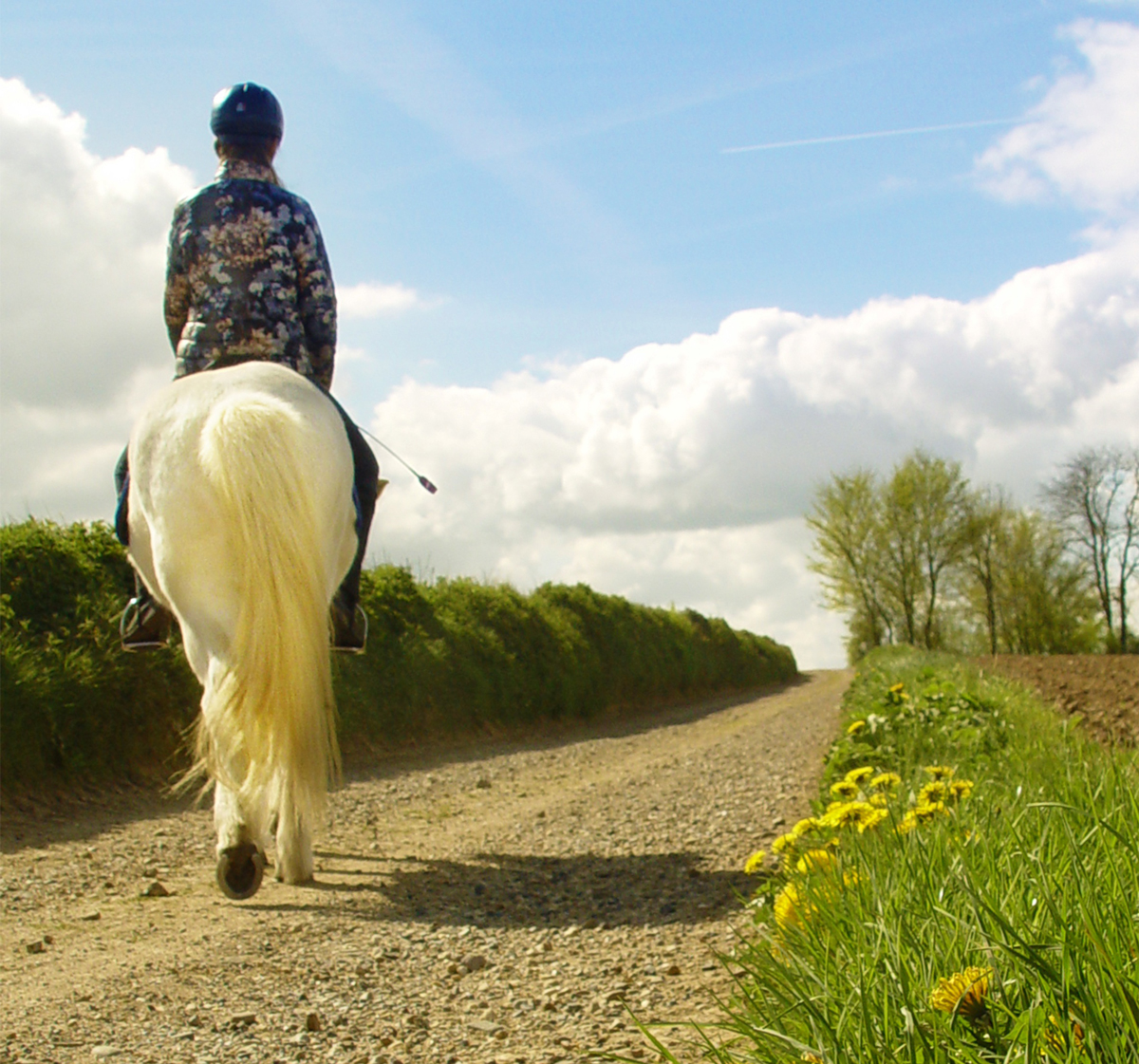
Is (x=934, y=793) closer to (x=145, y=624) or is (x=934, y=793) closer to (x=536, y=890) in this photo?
(x=536, y=890)

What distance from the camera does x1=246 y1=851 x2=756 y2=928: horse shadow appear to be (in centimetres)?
382

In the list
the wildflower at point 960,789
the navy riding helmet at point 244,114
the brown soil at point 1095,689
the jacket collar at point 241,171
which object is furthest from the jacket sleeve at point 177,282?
the brown soil at point 1095,689

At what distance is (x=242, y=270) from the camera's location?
475 cm

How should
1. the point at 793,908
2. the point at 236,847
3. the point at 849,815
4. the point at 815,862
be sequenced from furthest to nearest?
the point at 236,847 < the point at 849,815 < the point at 815,862 < the point at 793,908

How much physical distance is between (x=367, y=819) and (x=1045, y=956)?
5377mm

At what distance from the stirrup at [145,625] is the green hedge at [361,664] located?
2245 millimetres

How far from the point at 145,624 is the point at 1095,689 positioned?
12300 millimetres

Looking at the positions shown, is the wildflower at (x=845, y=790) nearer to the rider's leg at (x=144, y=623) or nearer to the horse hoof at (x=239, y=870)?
Result: the horse hoof at (x=239, y=870)

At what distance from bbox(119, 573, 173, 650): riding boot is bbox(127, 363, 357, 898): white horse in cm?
100

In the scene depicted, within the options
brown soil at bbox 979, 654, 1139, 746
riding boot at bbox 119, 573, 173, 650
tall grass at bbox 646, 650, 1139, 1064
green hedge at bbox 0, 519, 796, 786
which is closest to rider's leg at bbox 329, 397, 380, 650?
riding boot at bbox 119, 573, 173, 650

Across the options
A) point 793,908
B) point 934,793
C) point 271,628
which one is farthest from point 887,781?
point 271,628

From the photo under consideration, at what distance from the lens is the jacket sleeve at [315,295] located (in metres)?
4.93

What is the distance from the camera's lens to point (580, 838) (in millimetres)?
5621

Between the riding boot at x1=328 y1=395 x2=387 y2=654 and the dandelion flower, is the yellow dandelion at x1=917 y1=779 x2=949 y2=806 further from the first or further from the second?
the riding boot at x1=328 y1=395 x2=387 y2=654
